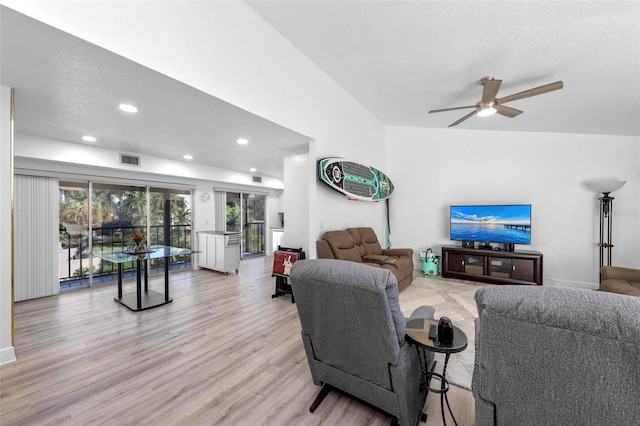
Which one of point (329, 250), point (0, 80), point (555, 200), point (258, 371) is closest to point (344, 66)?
point (329, 250)

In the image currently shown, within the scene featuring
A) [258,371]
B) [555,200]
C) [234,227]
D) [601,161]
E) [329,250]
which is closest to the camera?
[258,371]

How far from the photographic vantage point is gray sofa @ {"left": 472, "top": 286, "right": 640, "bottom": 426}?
0.74 meters

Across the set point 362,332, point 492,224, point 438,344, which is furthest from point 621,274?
point 362,332

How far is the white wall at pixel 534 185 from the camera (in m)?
4.17

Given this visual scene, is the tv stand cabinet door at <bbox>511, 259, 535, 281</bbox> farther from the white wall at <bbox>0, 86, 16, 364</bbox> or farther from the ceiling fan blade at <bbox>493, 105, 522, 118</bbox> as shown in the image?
the white wall at <bbox>0, 86, 16, 364</bbox>

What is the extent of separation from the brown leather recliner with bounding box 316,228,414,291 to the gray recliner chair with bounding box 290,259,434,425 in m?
1.92

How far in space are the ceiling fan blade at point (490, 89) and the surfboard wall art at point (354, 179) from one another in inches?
78.1

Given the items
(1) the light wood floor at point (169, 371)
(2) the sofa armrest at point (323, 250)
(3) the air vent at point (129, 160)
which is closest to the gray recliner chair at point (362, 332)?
(1) the light wood floor at point (169, 371)

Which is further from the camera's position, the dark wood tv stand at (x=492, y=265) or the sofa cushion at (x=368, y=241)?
the sofa cushion at (x=368, y=241)

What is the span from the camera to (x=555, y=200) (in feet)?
14.9

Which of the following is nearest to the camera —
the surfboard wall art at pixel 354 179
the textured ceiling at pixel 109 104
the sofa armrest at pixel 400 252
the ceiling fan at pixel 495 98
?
the textured ceiling at pixel 109 104

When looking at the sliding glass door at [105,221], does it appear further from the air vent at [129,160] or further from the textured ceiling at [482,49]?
the textured ceiling at [482,49]

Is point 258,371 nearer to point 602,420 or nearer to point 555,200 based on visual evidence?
point 602,420

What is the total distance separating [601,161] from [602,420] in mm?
5396
